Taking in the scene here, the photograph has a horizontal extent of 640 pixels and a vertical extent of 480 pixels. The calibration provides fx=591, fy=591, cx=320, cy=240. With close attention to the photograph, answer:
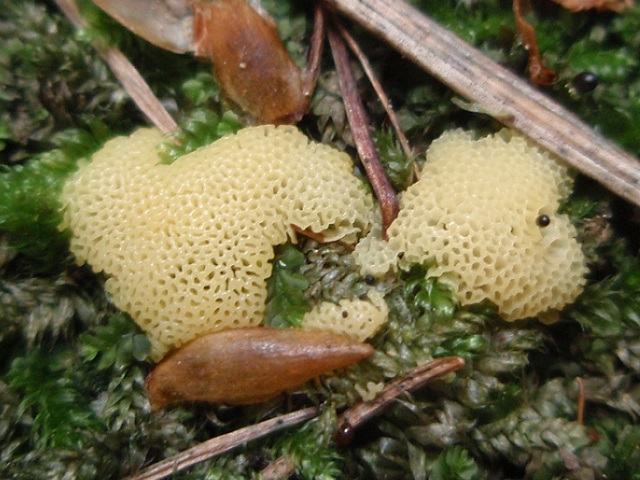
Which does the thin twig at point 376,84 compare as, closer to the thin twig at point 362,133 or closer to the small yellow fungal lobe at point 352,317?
the thin twig at point 362,133

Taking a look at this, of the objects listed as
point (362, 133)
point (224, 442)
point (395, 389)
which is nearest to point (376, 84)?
point (362, 133)

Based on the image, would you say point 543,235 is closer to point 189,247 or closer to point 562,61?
point 562,61

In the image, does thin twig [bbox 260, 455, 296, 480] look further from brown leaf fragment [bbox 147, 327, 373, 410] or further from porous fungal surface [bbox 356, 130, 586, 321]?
porous fungal surface [bbox 356, 130, 586, 321]

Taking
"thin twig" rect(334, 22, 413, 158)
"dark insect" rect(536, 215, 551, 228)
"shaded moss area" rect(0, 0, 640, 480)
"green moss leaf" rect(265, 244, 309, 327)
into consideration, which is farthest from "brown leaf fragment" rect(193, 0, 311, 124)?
"dark insect" rect(536, 215, 551, 228)

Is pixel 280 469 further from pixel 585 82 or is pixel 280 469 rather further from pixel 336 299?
pixel 585 82

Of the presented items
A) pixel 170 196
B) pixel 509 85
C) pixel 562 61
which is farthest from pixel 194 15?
pixel 562 61

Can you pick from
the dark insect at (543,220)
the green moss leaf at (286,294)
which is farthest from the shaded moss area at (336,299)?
the dark insect at (543,220)

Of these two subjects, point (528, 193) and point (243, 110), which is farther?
point (243, 110)
